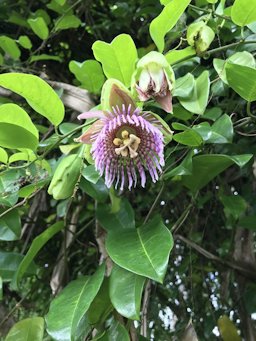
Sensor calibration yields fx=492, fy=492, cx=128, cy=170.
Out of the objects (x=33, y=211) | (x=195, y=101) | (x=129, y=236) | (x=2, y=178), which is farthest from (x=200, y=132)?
(x=33, y=211)

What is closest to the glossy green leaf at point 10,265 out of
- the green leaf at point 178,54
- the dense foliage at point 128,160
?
the dense foliage at point 128,160

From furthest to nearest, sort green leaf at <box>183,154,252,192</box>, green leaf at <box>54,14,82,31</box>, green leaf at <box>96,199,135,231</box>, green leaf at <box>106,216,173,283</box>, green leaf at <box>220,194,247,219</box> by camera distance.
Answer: green leaf at <box>54,14,82,31</box>, green leaf at <box>220,194,247,219</box>, green leaf at <box>96,199,135,231</box>, green leaf at <box>183,154,252,192</box>, green leaf at <box>106,216,173,283</box>

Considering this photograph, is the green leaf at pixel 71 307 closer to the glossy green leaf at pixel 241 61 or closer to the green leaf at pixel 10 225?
the green leaf at pixel 10 225

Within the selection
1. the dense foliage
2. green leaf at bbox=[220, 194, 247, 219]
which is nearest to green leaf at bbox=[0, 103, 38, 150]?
the dense foliage

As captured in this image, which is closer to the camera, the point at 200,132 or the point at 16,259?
the point at 200,132

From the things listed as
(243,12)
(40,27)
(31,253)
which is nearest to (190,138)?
(243,12)

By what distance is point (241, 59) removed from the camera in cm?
54

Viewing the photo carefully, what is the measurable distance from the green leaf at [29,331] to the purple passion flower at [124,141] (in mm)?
236

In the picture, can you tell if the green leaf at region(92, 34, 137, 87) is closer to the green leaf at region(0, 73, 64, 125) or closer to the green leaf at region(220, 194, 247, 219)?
the green leaf at region(0, 73, 64, 125)

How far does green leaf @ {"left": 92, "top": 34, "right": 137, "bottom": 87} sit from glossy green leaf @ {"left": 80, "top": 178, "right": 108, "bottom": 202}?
17 cm

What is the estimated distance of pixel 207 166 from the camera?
1.92 feet

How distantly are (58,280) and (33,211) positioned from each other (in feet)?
0.82

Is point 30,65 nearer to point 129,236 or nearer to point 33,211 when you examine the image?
point 33,211

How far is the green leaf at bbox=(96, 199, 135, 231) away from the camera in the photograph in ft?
2.12
